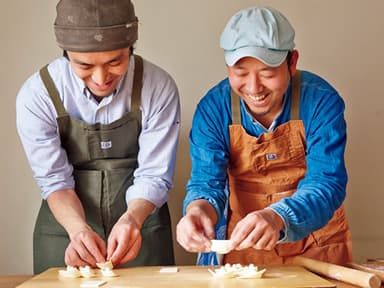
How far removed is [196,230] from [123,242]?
0.21 m

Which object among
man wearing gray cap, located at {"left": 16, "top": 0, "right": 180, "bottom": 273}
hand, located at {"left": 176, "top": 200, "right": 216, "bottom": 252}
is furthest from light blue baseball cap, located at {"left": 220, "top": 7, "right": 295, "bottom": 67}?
hand, located at {"left": 176, "top": 200, "right": 216, "bottom": 252}

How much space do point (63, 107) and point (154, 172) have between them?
12.7 inches

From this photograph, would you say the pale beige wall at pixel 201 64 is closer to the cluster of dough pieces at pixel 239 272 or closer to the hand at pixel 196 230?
the hand at pixel 196 230

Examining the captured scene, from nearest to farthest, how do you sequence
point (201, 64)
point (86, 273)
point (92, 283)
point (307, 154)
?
point (92, 283) < point (86, 273) < point (307, 154) < point (201, 64)

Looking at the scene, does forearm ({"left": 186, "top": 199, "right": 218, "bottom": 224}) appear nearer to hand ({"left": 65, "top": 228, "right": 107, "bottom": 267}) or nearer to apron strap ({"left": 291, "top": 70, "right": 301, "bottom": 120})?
hand ({"left": 65, "top": 228, "right": 107, "bottom": 267})

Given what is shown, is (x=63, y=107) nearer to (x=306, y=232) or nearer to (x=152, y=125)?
(x=152, y=125)

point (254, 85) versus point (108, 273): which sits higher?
point (254, 85)

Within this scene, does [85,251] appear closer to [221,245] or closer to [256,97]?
[221,245]

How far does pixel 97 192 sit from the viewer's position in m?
2.22

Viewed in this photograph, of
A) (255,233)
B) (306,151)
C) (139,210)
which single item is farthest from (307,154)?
(139,210)

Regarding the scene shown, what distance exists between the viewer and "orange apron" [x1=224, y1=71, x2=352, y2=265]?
2.04 m

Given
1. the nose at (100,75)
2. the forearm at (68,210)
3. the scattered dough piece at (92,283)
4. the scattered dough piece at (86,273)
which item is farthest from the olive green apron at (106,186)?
the scattered dough piece at (92,283)

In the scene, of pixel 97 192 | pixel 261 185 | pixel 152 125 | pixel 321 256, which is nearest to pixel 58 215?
pixel 97 192

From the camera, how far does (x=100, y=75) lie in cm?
193
